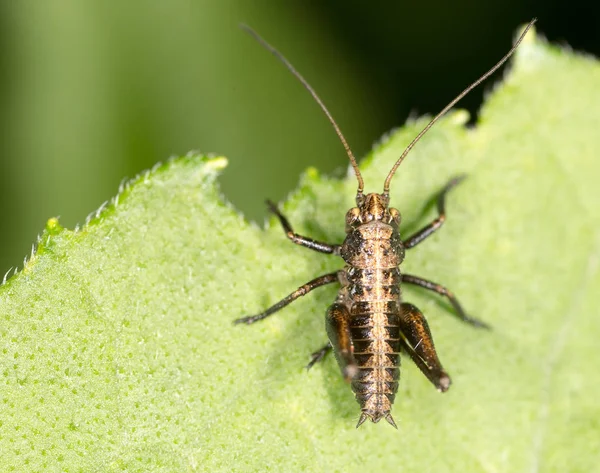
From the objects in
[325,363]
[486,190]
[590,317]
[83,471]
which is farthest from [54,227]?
[590,317]

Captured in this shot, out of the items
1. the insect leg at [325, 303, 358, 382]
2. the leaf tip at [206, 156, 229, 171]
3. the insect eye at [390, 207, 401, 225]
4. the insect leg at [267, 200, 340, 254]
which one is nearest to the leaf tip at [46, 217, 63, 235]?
the leaf tip at [206, 156, 229, 171]

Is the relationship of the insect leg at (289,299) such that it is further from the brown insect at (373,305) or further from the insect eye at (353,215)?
the insect eye at (353,215)

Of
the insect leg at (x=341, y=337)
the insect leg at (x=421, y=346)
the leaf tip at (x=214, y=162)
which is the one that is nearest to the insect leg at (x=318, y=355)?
the insect leg at (x=341, y=337)

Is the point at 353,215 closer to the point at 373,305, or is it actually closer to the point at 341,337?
the point at 373,305

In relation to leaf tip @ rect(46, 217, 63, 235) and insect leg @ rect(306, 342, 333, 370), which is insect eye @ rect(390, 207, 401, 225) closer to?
insect leg @ rect(306, 342, 333, 370)

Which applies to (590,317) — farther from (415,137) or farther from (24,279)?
(24,279)
